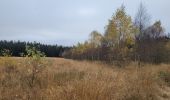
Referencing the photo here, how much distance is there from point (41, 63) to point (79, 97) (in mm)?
5356

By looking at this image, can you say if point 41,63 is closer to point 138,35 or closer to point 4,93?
point 4,93

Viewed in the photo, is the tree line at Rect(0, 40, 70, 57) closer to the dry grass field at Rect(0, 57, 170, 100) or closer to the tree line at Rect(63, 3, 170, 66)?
the tree line at Rect(63, 3, 170, 66)

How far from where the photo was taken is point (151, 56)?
3816 cm

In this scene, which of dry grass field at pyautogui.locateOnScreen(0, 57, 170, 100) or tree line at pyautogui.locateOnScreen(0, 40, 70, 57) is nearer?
dry grass field at pyautogui.locateOnScreen(0, 57, 170, 100)

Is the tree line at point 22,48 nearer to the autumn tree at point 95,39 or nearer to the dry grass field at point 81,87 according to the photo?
the autumn tree at point 95,39

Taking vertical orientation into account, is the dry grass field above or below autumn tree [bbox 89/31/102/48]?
below

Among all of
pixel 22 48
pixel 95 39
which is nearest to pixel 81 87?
pixel 95 39

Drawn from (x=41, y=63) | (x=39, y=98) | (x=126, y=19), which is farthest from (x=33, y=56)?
(x=126, y=19)

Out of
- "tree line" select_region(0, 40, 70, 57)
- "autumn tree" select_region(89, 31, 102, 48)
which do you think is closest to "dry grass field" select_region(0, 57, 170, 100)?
"autumn tree" select_region(89, 31, 102, 48)

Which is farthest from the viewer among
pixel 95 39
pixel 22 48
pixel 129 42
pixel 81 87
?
pixel 22 48

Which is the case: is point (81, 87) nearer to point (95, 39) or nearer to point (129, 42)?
point (129, 42)

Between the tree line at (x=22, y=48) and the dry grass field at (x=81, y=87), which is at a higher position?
the tree line at (x=22, y=48)

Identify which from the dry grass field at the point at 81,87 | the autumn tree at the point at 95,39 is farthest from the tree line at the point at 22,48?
the dry grass field at the point at 81,87

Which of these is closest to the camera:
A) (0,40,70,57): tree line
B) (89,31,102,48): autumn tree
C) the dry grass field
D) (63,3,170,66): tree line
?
the dry grass field
